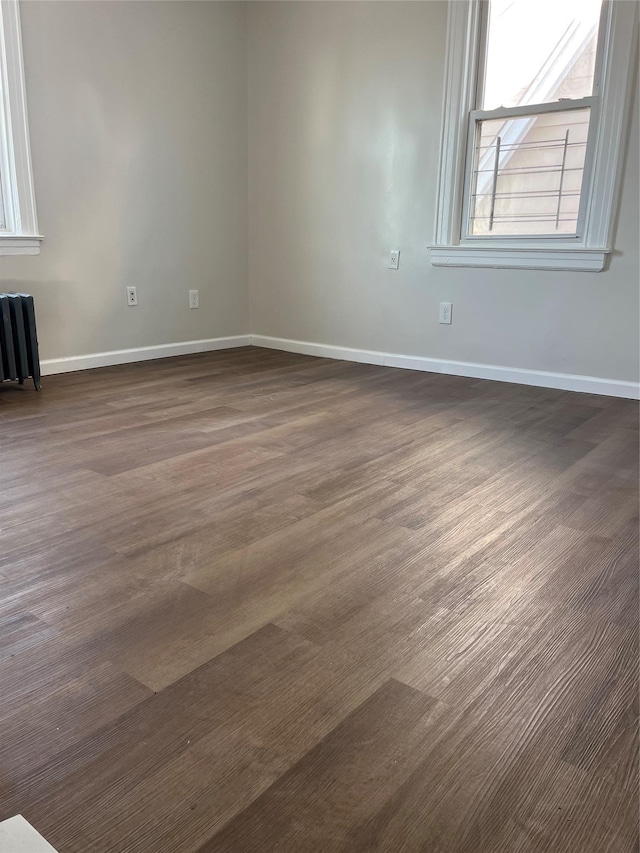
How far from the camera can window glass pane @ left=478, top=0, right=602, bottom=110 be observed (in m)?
3.12

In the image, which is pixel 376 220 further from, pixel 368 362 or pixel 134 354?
pixel 134 354

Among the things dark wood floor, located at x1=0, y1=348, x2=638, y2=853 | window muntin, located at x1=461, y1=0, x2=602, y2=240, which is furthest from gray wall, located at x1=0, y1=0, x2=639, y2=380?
dark wood floor, located at x1=0, y1=348, x2=638, y2=853

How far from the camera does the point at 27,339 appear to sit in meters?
3.24

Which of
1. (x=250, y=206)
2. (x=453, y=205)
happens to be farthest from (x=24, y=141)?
(x=453, y=205)

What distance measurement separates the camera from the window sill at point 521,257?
321cm

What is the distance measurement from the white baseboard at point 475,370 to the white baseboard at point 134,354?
1.03ft

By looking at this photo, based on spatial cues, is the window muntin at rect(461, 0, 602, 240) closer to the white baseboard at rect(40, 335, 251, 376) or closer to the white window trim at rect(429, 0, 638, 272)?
the white window trim at rect(429, 0, 638, 272)

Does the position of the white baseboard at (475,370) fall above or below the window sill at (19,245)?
below

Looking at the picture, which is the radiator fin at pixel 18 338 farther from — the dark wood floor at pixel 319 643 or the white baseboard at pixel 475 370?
the white baseboard at pixel 475 370

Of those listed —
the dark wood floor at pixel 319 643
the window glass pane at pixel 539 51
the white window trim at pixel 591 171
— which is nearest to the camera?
the dark wood floor at pixel 319 643

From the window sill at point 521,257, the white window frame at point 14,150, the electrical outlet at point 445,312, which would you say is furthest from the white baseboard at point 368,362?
the white window frame at point 14,150

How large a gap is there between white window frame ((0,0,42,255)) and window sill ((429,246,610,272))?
219 cm

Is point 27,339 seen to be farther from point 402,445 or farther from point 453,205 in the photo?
point 453,205

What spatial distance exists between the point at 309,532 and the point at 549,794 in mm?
915
